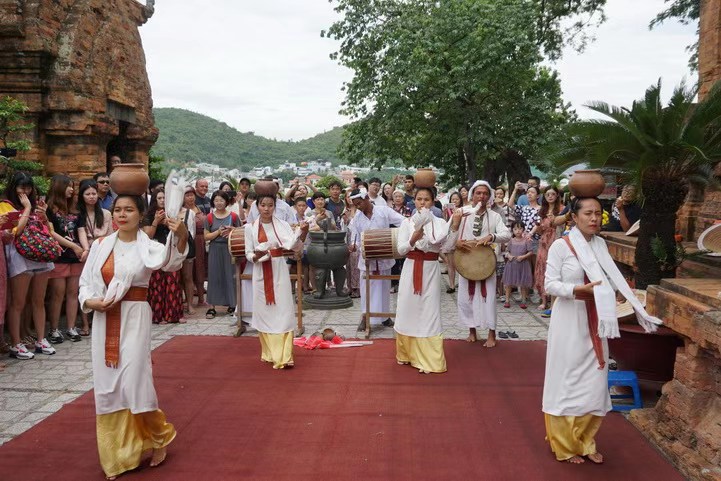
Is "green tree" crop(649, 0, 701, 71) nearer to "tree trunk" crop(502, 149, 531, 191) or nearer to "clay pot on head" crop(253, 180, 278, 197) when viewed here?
"tree trunk" crop(502, 149, 531, 191)

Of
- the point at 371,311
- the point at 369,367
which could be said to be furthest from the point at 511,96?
the point at 369,367

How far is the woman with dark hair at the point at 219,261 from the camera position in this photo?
29.3ft

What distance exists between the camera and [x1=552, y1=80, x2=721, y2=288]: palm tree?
19.0 ft

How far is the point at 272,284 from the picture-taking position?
21.2 ft

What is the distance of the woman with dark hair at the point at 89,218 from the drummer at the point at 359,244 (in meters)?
3.24

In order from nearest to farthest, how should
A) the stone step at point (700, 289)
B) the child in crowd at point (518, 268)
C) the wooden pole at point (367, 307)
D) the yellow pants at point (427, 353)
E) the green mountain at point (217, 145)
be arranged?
the stone step at point (700, 289)
the yellow pants at point (427, 353)
the wooden pole at point (367, 307)
the child in crowd at point (518, 268)
the green mountain at point (217, 145)

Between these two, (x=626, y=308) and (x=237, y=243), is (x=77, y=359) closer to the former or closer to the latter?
(x=237, y=243)

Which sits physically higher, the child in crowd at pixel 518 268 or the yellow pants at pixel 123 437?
the child in crowd at pixel 518 268

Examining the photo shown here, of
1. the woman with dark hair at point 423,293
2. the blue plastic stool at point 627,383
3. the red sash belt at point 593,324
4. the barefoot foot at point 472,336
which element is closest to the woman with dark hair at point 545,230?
the barefoot foot at point 472,336

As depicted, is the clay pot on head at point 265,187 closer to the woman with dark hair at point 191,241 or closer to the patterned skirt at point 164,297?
the woman with dark hair at point 191,241

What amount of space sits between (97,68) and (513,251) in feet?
24.2

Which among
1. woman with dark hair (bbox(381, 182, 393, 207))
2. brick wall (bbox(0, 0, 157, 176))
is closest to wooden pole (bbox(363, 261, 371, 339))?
woman with dark hair (bbox(381, 182, 393, 207))

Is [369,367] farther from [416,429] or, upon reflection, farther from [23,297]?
[23,297]

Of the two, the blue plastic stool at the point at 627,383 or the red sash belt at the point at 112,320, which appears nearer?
the red sash belt at the point at 112,320
